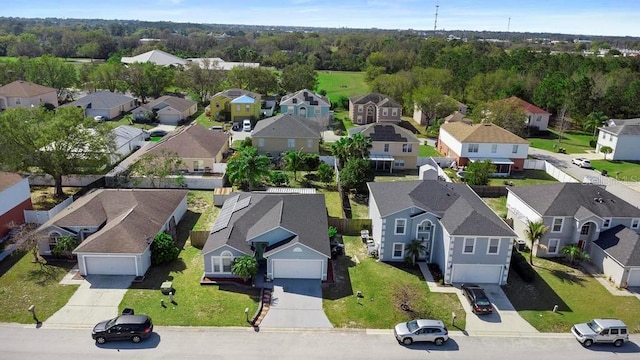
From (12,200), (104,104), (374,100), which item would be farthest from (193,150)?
(374,100)

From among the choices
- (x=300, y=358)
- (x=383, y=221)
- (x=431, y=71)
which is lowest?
(x=300, y=358)

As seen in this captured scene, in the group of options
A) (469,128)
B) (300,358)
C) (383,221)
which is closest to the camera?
(300,358)

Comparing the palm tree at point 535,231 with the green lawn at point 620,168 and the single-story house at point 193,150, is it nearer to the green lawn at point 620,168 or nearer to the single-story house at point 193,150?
the green lawn at point 620,168

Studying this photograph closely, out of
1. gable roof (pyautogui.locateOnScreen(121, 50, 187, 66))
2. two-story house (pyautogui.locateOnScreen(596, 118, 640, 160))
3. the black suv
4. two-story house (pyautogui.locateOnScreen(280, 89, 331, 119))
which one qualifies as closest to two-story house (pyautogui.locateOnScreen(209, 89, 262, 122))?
two-story house (pyautogui.locateOnScreen(280, 89, 331, 119))

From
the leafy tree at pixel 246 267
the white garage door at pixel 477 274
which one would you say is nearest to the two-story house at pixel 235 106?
the leafy tree at pixel 246 267

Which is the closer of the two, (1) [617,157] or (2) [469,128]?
(2) [469,128]

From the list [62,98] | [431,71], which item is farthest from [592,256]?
[62,98]

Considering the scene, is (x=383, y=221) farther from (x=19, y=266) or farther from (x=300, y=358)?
(x=19, y=266)

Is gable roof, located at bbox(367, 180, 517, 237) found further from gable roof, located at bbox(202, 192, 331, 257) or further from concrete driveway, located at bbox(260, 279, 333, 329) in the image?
concrete driveway, located at bbox(260, 279, 333, 329)
